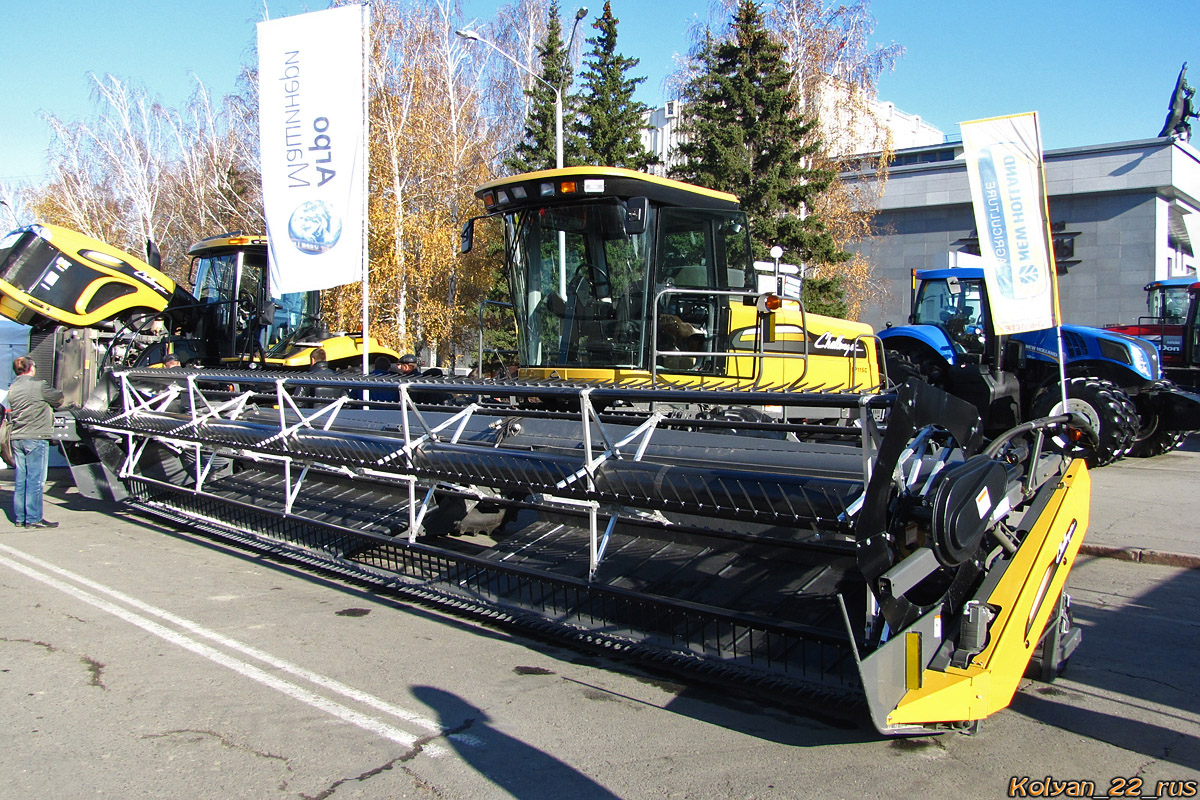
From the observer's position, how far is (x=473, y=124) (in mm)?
28312

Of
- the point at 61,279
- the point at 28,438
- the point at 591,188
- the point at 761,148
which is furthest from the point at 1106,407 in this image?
the point at 761,148

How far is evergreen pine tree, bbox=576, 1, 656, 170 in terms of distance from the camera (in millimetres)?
27828

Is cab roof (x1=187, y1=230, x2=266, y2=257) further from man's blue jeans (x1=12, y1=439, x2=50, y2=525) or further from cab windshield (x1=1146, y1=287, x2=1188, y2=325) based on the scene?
cab windshield (x1=1146, y1=287, x2=1188, y2=325)

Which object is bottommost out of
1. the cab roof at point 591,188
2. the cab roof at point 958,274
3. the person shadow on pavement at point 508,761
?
the person shadow on pavement at point 508,761

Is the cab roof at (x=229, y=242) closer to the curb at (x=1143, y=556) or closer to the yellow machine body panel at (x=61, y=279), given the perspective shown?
the yellow machine body panel at (x=61, y=279)

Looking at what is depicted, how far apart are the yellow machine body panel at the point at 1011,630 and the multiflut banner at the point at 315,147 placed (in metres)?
7.33

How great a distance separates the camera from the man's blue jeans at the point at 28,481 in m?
8.10

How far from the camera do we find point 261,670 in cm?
442

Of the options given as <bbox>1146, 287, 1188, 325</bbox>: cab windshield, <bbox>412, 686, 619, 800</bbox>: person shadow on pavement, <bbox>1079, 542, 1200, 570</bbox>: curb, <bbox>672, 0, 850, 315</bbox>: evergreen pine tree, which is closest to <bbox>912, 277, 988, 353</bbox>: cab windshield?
<bbox>1146, 287, 1188, 325</bbox>: cab windshield

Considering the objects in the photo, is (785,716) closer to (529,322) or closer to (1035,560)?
(1035,560)

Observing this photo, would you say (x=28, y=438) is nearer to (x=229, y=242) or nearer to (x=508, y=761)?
(x=229, y=242)

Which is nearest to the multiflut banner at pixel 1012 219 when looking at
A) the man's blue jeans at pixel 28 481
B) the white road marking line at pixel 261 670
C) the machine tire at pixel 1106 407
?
the machine tire at pixel 1106 407

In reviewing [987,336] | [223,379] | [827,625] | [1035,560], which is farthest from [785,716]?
[987,336]

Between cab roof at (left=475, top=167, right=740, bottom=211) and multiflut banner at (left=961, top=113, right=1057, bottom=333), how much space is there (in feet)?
7.60
